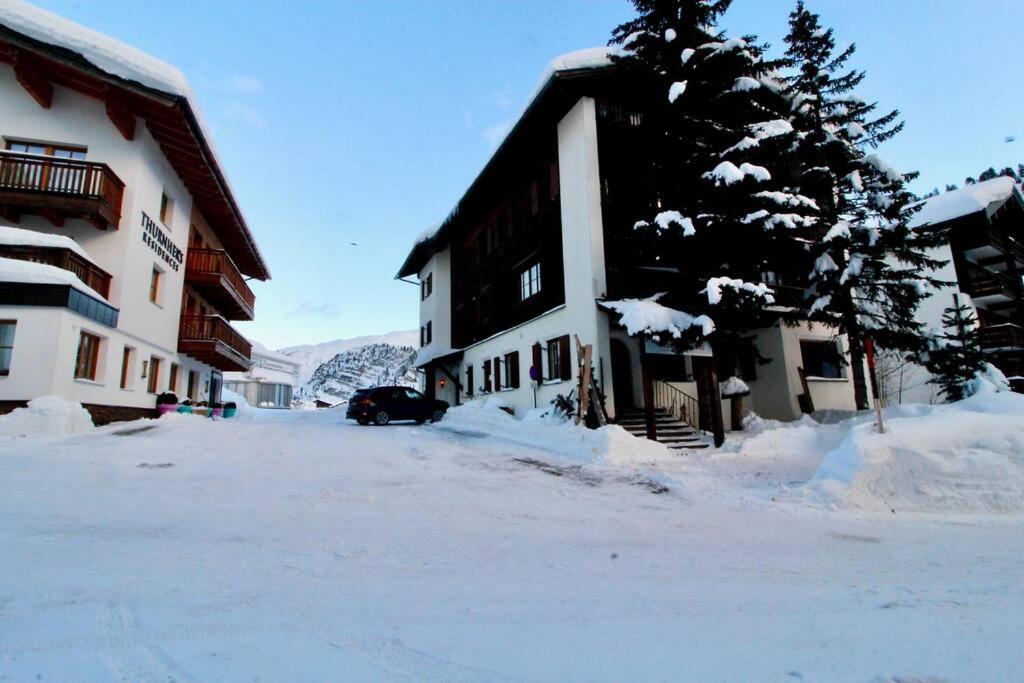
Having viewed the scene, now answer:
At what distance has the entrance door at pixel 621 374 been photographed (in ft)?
56.3

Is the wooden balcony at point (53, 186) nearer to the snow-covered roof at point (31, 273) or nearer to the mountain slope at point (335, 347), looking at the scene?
the snow-covered roof at point (31, 273)

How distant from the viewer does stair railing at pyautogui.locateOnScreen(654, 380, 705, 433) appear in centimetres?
1712

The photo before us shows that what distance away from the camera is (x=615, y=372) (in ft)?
57.1

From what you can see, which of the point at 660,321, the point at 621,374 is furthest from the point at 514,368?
the point at 660,321

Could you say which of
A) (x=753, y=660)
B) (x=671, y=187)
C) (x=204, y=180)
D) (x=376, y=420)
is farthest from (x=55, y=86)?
(x=753, y=660)

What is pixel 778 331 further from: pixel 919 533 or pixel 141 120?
pixel 141 120

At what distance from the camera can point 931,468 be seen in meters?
7.42

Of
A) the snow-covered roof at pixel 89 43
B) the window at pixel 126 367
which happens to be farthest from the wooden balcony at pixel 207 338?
the snow-covered roof at pixel 89 43

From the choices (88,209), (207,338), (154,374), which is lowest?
(154,374)

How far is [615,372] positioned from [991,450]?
1037 centimetres

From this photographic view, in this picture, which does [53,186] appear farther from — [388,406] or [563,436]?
[563,436]

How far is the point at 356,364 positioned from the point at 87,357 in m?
95.4

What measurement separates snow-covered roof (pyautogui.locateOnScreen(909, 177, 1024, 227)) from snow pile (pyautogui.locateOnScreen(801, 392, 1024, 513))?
2440cm

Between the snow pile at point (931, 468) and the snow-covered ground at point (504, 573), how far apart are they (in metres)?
0.04
